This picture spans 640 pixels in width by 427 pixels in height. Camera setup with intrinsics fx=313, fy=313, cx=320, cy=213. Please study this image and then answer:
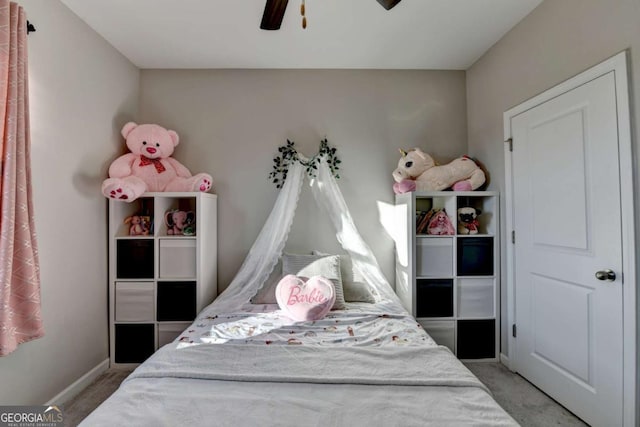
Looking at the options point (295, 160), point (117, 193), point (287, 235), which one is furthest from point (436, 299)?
point (117, 193)

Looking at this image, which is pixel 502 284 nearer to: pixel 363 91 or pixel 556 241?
pixel 556 241

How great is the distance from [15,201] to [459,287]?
9.87 ft

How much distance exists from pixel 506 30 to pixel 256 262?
271cm

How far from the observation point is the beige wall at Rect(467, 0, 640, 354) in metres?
1.62

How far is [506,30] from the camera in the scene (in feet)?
7.91

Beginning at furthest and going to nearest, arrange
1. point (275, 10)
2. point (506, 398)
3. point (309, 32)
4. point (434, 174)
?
point (434, 174)
point (309, 32)
point (506, 398)
point (275, 10)

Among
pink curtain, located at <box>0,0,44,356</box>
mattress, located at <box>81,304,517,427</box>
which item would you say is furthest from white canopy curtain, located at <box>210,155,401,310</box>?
pink curtain, located at <box>0,0,44,356</box>

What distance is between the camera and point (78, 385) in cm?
223

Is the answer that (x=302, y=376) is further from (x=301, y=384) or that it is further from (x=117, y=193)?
(x=117, y=193)

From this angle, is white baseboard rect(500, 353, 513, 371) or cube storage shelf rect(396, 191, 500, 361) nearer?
white baseboard rect(500, 353, 513, 371)

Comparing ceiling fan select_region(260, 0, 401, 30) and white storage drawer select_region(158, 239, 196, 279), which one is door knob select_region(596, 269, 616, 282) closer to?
ceiling fan select_region(260, 0, 401, 30)

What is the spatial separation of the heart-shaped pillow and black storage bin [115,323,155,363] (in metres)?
1.18

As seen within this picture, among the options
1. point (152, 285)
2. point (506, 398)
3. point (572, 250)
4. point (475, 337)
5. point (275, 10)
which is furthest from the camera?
point (475, 337)

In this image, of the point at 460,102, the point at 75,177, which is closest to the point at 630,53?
the point at 460,102
